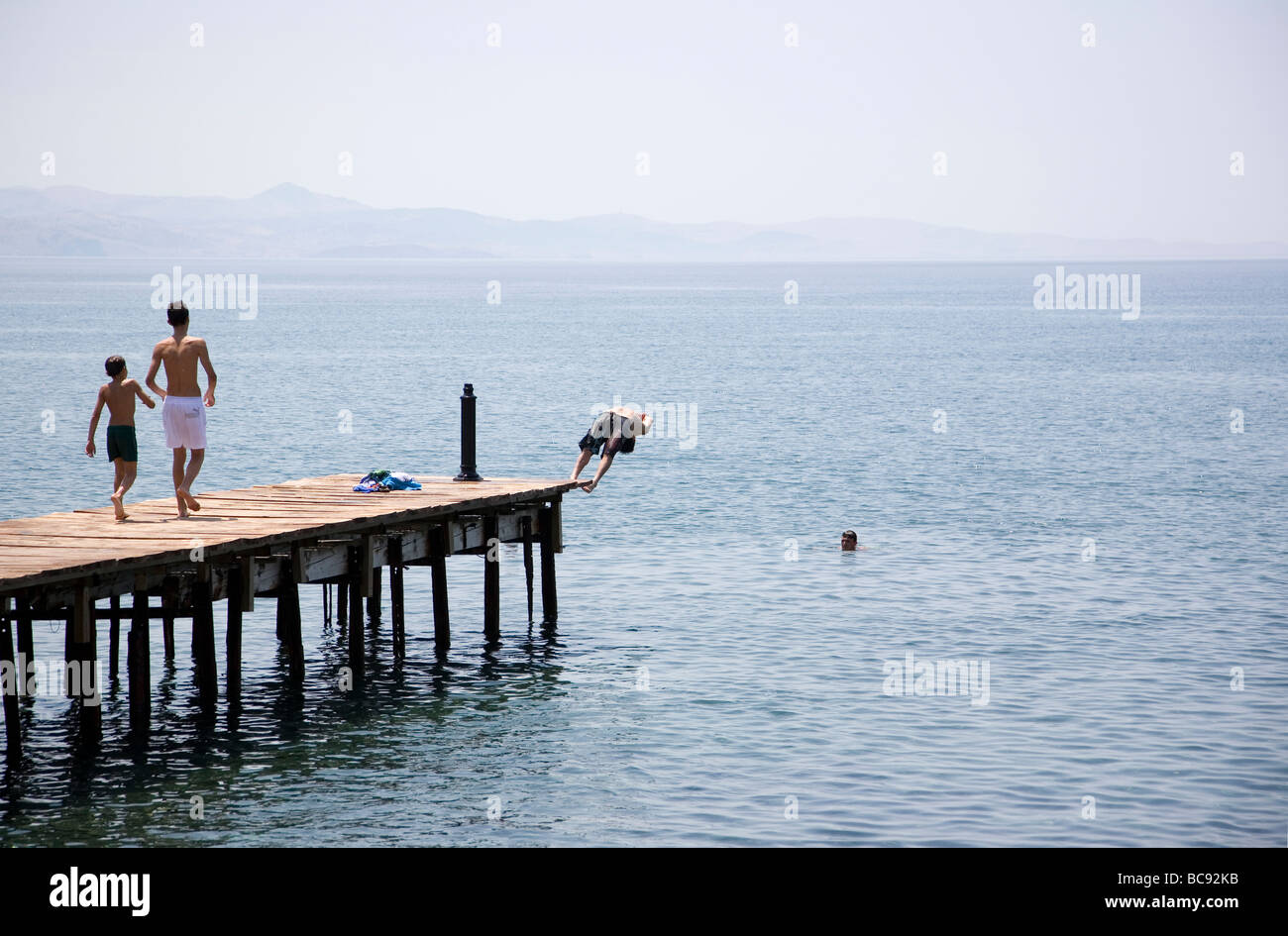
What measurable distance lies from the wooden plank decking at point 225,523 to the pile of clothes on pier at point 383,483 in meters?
0.13

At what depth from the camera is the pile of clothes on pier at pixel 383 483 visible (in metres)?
24.2

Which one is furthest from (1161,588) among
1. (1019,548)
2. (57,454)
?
(57,454)

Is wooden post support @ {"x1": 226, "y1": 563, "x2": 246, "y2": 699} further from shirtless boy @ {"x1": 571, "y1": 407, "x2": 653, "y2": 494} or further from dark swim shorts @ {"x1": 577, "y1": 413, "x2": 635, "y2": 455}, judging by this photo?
dark swim shorts @ {"x1": 577, "y1": 413, "x2": 635, "y2": 455}

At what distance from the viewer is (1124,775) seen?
1936 cm

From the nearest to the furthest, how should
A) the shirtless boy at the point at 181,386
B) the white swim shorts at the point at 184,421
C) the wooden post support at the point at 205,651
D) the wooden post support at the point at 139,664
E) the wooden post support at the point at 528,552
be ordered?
the wooden post support at the point at 139,664
the wooden post support at the point at 205,651
the shirtless boy at the point at 181,386
the white swim shorts at the point at 184,421
the wooden post support at the point at 528,552

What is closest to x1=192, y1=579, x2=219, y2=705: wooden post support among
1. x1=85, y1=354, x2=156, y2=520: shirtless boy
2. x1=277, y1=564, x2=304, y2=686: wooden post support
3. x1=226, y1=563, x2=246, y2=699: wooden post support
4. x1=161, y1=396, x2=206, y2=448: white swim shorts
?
x1=226, y1=563, x2=246, y2=699: wooden post support

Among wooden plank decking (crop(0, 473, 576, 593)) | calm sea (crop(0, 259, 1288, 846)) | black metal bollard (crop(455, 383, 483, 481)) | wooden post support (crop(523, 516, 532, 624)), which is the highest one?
black metal bollard (crop(455, 383, 483, 481))

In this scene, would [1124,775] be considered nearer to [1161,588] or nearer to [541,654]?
[541,654]

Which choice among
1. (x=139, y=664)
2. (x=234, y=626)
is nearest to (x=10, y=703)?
(x=139, y=664)

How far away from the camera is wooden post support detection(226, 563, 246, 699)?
64.7 ft

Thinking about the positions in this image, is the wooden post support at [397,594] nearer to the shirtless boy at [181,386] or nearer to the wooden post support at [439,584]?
the wooden post support at [439,584]

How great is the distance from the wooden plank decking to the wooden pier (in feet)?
0.07

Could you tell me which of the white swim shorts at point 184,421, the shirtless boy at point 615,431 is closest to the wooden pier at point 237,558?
the white swim shorts at point 184,421

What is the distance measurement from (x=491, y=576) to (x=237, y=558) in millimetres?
5758
